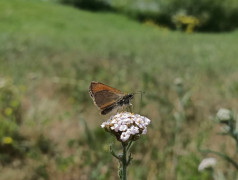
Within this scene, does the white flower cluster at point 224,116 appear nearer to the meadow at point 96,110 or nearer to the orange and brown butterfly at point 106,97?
the meadow at point 96,110

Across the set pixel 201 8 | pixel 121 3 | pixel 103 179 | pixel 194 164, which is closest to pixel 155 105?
pixel 194 164

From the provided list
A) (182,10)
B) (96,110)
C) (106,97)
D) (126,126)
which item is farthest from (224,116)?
(182,10)

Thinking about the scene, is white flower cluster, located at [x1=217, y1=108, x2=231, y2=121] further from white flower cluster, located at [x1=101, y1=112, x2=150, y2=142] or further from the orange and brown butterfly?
white flower cluster, located at [x1=101, y1=112, x2=150, y2=142]

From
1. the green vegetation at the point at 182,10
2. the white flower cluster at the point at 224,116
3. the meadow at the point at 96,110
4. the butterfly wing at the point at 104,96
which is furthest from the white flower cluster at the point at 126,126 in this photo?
the green vegetation at the point at 182,10

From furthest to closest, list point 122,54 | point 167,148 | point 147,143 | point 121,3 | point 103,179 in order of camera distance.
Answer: point 121,3 < point 122,54 < point 147,143 < point 167,148 < point 103,179

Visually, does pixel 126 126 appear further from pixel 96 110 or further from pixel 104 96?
pixel 96 110

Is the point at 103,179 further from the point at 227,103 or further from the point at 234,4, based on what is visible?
the point at 234,4
